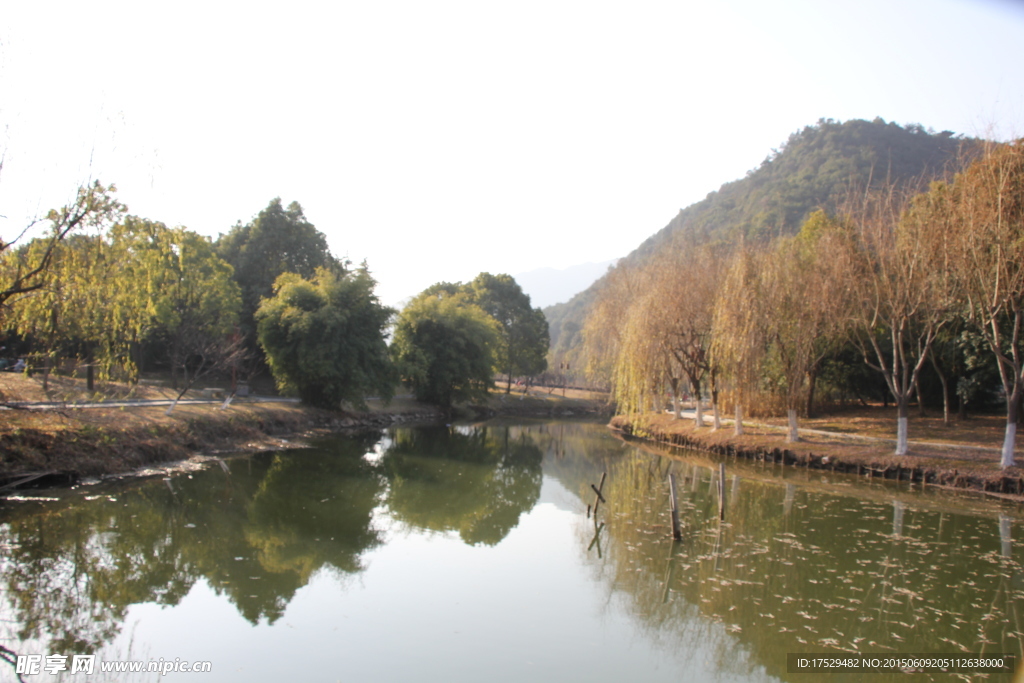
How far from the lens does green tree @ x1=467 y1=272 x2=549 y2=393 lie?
62.9m

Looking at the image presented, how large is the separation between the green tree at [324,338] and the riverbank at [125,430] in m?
1.47

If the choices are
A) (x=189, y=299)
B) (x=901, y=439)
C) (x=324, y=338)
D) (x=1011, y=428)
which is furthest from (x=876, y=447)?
(x=189, y=299)

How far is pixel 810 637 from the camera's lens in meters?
8.53

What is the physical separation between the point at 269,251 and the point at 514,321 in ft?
87.9

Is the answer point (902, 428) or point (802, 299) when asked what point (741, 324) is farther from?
point (902, 428)

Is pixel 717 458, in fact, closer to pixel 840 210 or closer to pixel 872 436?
pixel 872 436

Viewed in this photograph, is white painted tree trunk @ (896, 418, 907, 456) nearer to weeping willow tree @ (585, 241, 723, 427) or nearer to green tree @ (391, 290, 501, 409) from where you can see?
weeping willow tree @ (585, 241, 723, 427)

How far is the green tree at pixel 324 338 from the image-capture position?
111 ft

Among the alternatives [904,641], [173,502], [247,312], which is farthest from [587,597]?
[247,312]

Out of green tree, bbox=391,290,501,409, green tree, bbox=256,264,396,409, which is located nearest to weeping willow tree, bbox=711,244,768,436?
green tree, bbox=256,264,396,409

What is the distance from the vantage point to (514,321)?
2591 inches

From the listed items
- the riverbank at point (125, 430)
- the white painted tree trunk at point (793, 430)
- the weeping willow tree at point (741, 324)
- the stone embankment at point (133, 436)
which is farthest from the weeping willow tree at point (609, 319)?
the stone embankment at point (133, 436)

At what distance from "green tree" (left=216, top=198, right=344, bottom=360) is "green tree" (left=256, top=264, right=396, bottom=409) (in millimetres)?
7320

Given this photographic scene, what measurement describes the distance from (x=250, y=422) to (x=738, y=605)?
23180 millimetres
